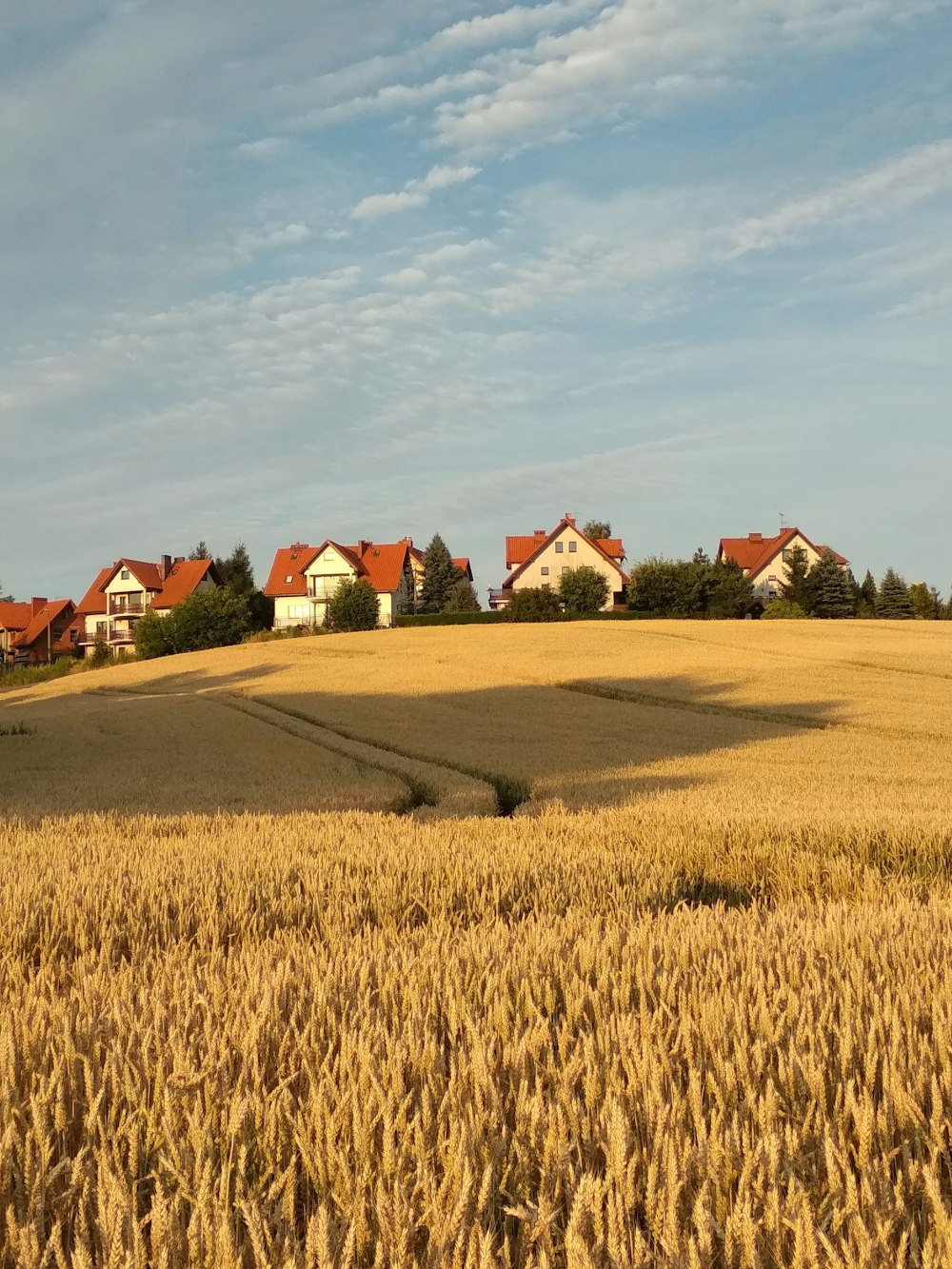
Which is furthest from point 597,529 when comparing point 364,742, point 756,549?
point 364,742

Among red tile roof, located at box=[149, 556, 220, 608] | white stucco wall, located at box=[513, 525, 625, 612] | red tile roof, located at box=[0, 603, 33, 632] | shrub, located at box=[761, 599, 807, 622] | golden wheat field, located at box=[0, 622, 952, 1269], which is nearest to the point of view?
golden wheat field, located at box=[0, 622, 952, 1269]

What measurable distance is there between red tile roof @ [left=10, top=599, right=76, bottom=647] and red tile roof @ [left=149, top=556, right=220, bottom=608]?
16.1 meters

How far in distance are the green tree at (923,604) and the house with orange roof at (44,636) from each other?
97317 mm

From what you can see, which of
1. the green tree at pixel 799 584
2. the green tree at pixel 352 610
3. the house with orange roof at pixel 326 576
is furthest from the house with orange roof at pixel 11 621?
the green tree at pixel 799 584

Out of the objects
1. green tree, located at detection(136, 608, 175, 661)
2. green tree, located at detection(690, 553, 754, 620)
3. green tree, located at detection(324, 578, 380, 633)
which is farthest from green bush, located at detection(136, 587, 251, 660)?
green tree, located at detection(690, 553, 754, 620)

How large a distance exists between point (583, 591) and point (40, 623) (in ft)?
225

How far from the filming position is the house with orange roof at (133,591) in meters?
113

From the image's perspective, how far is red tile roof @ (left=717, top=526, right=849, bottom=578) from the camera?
11831 cm

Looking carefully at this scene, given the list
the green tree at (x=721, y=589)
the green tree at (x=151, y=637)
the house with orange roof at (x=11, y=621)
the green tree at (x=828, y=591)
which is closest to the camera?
the green tree at (x=151, y=637)

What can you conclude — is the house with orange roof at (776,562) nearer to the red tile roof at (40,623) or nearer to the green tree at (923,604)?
the green tree at (923,604)

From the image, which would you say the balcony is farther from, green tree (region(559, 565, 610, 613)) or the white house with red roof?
green tree (region(559, 565, 610, 613))

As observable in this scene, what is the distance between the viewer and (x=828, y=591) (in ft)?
330

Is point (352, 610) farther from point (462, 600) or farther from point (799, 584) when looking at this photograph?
point (799, 584)

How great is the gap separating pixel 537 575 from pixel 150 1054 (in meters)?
114
